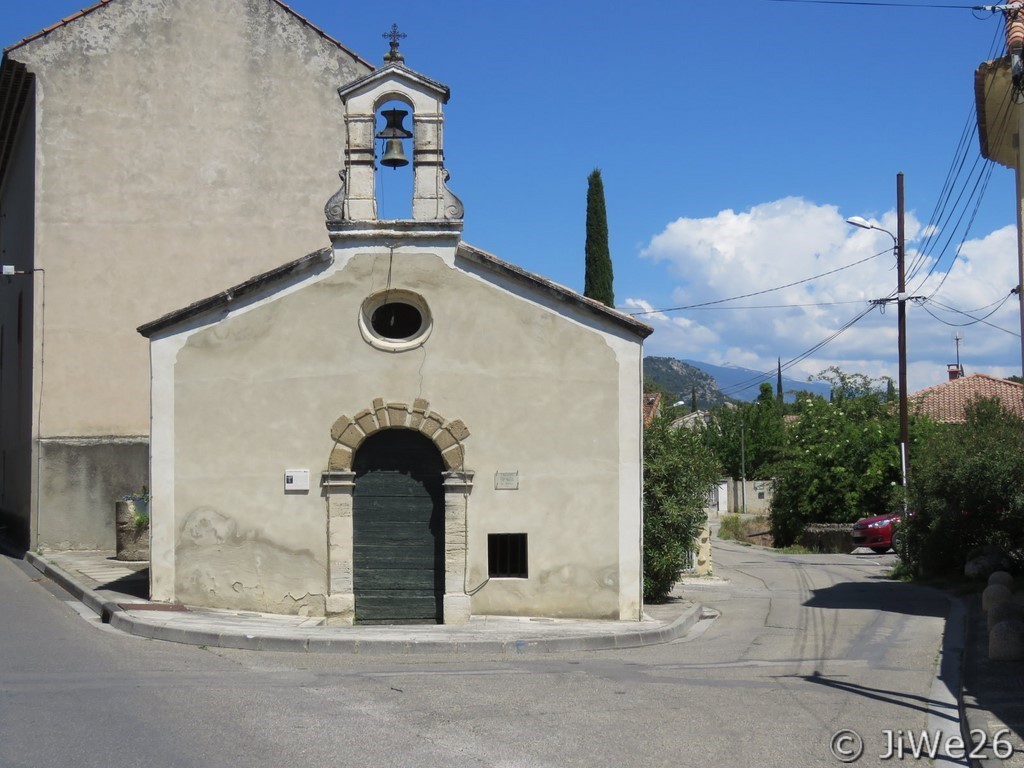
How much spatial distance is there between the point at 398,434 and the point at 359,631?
2618 mm

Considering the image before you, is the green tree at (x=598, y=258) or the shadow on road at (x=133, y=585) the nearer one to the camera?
the shadow on road at (x=133, y=585)

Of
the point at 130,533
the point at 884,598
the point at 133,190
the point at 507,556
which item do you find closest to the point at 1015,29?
the point at 884,598

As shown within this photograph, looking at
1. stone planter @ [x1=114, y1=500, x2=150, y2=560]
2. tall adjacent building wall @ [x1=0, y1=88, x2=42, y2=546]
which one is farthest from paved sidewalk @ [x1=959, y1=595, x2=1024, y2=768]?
tall adjacent building wall @ [x1=0, y1=88, x2=42, y2=546]

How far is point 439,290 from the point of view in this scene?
14852 mm

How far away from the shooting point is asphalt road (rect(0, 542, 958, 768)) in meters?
7.46

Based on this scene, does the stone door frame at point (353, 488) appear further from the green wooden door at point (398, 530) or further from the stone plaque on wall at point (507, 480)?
the stone plaque on wall at point (507, 480)

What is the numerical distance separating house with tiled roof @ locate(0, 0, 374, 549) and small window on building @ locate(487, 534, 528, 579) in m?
11.3

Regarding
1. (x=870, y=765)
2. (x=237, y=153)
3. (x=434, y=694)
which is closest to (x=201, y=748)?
(x=434, y=694)

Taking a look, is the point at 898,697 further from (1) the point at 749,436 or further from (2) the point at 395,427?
(1) the point at 749,436

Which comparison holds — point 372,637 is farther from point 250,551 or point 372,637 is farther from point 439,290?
point 439,290

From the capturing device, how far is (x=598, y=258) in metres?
37.5

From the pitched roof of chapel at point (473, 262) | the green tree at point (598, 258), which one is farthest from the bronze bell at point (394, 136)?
the green tree at point (598, 258)

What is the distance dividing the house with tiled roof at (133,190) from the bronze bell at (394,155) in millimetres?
9418

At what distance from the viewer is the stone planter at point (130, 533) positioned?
808 inches
